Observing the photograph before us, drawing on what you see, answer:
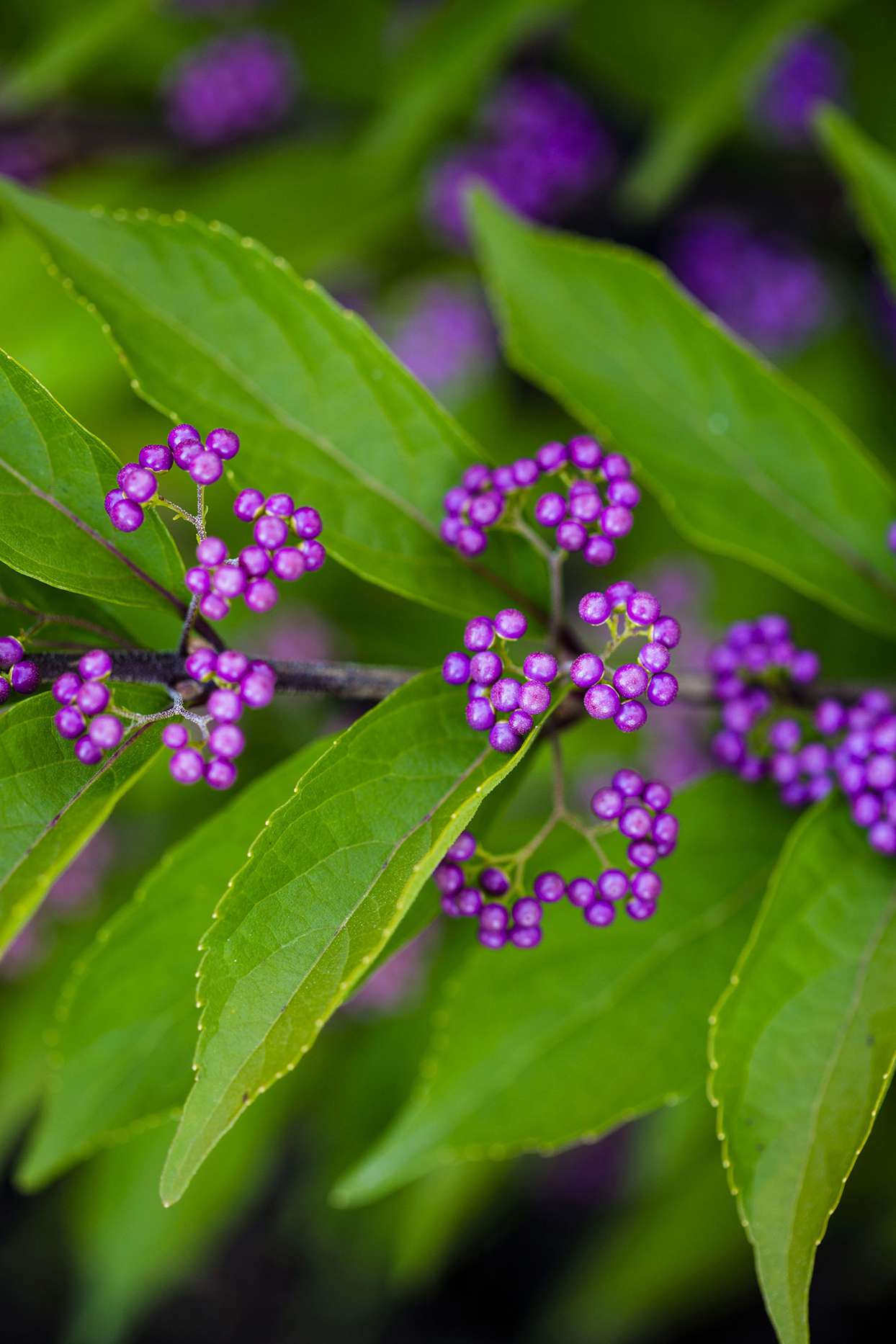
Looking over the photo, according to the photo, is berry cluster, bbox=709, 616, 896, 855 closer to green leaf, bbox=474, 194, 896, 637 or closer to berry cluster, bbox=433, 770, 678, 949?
green leaf, bbox=474, 194, 896, 637

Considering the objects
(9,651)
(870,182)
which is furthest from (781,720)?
(9,651)

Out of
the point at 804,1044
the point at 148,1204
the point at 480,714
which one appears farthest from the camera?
the point at 148,1204

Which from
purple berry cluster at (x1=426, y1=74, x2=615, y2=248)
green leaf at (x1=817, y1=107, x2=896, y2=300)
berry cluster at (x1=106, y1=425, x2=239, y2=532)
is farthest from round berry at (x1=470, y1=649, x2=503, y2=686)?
purple berry cluster at (x1=426, y1=74, x2=615, y2=248)

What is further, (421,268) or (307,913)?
(421,268)

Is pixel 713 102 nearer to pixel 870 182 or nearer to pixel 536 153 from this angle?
pixel 870 182

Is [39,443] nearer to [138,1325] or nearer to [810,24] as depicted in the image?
[810,24]

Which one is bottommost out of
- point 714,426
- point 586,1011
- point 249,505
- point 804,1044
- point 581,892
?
point 586,1011
